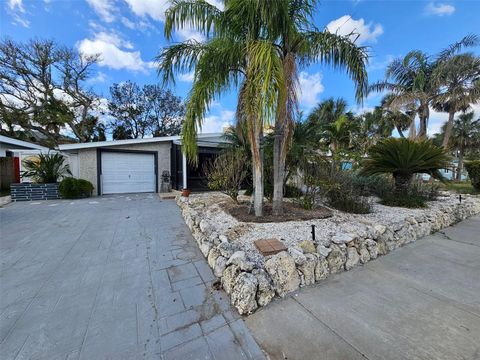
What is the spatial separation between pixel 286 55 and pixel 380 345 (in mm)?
4258

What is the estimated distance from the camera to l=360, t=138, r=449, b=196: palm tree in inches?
225

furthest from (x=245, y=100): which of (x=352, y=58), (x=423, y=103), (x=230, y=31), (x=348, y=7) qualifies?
(x=423, y=103)

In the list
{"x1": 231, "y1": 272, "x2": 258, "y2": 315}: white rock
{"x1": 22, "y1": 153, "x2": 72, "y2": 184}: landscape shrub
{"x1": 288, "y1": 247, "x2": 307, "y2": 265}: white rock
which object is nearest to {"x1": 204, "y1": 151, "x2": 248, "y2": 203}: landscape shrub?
{"x1": 288, "y1": 247, "x2": 307, "y2": 265}: white rock

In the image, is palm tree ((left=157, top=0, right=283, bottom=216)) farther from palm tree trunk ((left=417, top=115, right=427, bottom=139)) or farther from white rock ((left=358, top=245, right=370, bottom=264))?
palm tree trunk ((left=417, top=115, right=427, bottom=139))

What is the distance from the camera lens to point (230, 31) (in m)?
4.02

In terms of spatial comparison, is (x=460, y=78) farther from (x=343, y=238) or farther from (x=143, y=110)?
(x=143, y=110)

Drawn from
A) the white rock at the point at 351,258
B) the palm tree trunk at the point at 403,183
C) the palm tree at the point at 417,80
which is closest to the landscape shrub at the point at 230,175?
the white rock at the point at 351,258

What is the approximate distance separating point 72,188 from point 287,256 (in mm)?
9083

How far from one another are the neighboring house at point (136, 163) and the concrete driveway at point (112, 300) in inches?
219

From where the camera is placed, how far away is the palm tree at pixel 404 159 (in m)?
5.71

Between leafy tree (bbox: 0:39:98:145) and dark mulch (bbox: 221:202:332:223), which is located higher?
leafy tree (bbox: 0:39:98:145)

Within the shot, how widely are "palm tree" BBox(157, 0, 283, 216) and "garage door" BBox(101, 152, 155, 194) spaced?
255 inches

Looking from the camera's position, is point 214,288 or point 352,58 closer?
point 214,288

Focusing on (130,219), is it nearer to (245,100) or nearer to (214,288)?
(214,288)
